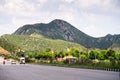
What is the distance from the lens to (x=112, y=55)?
655 ft

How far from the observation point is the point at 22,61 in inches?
5551

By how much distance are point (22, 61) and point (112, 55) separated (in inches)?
2868

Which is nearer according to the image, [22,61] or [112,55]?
[22,61]
